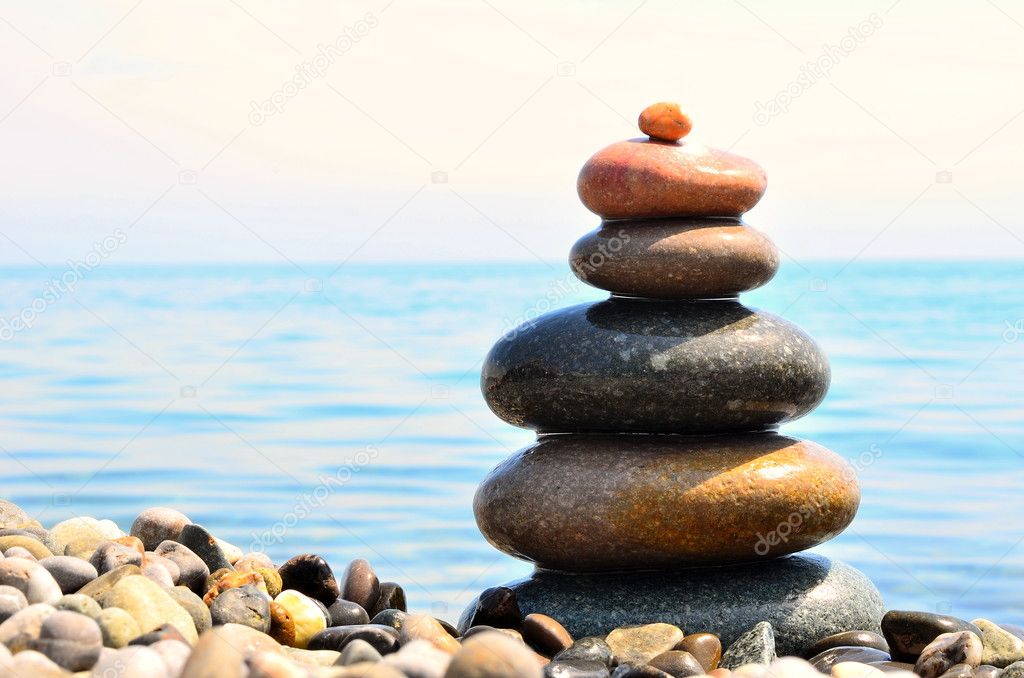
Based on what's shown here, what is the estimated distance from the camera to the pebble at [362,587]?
5828 millimetres

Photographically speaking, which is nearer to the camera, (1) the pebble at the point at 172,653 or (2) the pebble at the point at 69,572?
(1) the pebble at the point at 172,653

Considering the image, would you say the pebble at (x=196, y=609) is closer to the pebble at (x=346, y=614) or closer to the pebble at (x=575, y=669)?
the pebble at (x=346, y=614)

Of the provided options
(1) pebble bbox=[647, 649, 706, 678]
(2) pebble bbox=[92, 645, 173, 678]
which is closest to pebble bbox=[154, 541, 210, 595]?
(2) pebble bbox=[92, 645, 173, 678]

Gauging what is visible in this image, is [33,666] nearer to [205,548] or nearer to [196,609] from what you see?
[196,609]

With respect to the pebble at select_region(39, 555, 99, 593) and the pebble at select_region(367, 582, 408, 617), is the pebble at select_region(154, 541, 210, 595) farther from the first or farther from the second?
the pebble at select_region(367, 582, 408, 617)

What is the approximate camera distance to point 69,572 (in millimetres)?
4977

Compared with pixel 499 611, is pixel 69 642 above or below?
above

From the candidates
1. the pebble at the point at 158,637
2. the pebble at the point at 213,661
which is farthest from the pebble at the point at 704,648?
the pebble at the point at 213,661

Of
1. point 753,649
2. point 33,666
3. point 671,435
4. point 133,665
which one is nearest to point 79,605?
point 33,666

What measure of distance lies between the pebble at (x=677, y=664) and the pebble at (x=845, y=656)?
0.59 m

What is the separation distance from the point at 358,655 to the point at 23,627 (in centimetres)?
114

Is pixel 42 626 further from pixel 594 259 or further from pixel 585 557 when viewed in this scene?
pixel 594 259

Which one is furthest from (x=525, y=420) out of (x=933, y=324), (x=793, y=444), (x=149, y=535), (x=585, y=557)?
(x=933, y=324)

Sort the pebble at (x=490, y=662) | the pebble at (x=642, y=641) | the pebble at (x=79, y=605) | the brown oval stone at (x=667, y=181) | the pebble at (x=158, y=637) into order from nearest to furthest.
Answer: the pebble at (x=490, y=662)
the pebble at (x=158, y=637)
the pebble at (x=79, y=605)
the pebble at (x=642, y=641)
the brown oval stone at (x=667, y=181)
